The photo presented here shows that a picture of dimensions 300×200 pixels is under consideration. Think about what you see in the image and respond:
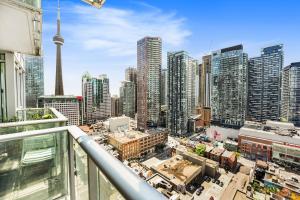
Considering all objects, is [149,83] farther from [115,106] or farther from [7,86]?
[7,86]

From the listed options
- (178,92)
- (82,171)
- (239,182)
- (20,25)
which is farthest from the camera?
(178,92)

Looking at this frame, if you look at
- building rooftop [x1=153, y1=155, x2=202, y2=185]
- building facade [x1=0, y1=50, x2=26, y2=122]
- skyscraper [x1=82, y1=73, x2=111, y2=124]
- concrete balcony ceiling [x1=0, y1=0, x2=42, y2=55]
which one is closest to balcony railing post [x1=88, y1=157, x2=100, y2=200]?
concrete balcony ceiling [x1=0, y1=0, x2=42, y2=55]

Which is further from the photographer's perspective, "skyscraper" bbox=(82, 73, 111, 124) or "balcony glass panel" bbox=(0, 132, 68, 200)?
"skyscraper" bbox=(82, 73, 111, 124)

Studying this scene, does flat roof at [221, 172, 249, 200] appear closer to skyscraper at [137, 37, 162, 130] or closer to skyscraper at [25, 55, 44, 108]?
skyscraper at [137, 37, 162, 130]

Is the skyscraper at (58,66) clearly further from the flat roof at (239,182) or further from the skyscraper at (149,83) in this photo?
the flat roof at (239,182)

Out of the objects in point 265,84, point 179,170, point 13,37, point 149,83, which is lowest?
point 179,170

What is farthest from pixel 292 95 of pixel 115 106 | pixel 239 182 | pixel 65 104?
pixel 65 104

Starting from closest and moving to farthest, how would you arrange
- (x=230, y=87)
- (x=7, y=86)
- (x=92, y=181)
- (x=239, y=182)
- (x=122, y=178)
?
(x=122, y=178) → (x=92, y=181) → (x=7, y=86) → (x=239, y=182) → (x=230, y=87)
